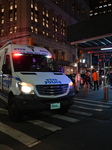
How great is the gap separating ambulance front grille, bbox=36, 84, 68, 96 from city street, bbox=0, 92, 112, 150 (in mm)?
1066

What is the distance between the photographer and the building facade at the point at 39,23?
143 feet

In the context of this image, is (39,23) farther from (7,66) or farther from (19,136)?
(19,136)

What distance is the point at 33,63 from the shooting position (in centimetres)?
641

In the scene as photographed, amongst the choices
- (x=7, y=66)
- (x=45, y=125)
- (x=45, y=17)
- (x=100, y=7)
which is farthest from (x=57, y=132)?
(x=100, y=7)

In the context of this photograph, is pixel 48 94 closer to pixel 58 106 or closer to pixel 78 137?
pixel 58 106

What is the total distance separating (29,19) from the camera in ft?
144

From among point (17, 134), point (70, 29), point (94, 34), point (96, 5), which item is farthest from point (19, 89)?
point (96, 5)

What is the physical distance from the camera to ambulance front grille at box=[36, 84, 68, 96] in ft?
17.1

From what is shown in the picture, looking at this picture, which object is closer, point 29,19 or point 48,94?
point 48,94

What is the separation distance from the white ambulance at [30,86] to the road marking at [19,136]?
0.58 m

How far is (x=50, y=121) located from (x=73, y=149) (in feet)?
7.36

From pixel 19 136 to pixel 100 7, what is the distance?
130352mm

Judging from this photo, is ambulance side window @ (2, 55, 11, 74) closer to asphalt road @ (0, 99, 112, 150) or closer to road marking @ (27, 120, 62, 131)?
asphalt road @ (0, 99, 112, 150)

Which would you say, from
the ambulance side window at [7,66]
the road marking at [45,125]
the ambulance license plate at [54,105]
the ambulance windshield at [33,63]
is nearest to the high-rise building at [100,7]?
the ambulance windshield at [33,63]
